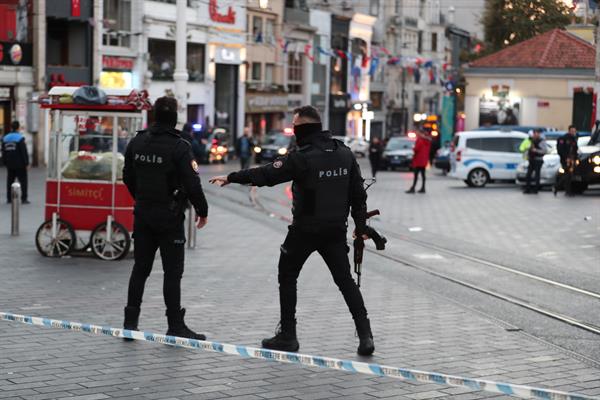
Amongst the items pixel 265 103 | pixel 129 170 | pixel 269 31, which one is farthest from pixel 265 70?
pixel 129 170

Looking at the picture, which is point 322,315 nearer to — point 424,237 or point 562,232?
point 424,237

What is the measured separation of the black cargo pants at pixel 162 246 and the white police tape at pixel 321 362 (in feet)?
1.13

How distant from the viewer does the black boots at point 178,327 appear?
9633 millimetres

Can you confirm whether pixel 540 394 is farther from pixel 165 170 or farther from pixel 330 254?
pixel 165 170

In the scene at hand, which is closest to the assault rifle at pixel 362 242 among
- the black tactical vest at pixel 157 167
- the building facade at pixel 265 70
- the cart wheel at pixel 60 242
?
the black tactical vest at pixel 157 167

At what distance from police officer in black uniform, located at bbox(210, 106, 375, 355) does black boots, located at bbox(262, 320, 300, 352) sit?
18 mm

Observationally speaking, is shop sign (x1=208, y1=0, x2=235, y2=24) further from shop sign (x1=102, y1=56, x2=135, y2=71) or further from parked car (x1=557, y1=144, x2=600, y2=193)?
parked car (x1=557, y1=144, x2=600, y2=193)

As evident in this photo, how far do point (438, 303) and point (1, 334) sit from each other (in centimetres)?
451

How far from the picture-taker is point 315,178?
9000 mm

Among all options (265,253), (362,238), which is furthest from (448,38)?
(362,238)

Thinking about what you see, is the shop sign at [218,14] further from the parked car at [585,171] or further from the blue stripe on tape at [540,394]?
the blue stripe on tape at [540,394]

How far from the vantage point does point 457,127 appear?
64.4 metres

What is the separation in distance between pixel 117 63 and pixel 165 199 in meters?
44.1

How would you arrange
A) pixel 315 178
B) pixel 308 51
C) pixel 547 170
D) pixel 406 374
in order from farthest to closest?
pixel 308 51
pixel 547 170
pixel 315 178
pixel 406 374
